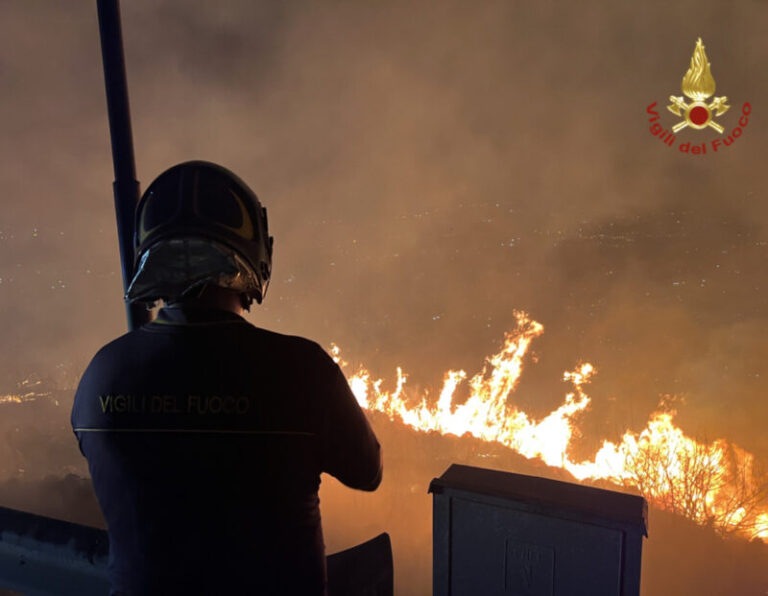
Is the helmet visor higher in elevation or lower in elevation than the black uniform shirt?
higher

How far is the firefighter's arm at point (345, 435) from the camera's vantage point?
1.71 meters

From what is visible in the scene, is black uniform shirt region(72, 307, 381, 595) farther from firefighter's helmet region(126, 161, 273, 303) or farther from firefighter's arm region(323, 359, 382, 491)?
firefighter's helmet region(126, 161, 273, 303)

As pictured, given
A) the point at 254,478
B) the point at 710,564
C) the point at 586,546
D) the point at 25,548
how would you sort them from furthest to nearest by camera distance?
the point at 710,564 → the point at 25,548 → the point at 586,546 → the point at 254,478

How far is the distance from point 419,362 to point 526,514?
106307 millimetres

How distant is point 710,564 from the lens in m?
63.1

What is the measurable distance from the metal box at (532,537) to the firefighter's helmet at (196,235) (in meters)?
1.49

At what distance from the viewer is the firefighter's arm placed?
1.71 meters

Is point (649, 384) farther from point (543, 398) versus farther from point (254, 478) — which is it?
point (254, 478)

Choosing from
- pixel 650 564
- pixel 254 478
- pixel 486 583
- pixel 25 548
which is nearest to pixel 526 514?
pixel 486 583

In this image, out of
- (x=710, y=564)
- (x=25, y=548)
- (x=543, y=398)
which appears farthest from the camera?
(x=543, y=398)

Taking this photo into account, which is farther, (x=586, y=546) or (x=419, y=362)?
(x=419, y=362)

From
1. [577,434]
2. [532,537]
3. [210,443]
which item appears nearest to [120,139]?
[210,443]

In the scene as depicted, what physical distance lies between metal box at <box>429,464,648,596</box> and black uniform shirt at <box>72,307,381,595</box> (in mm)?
1125

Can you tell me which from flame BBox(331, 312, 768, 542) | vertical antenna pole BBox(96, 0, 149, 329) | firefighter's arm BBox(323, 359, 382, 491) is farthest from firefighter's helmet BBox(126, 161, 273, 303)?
flame BBox(331, 312, 768, 542)
